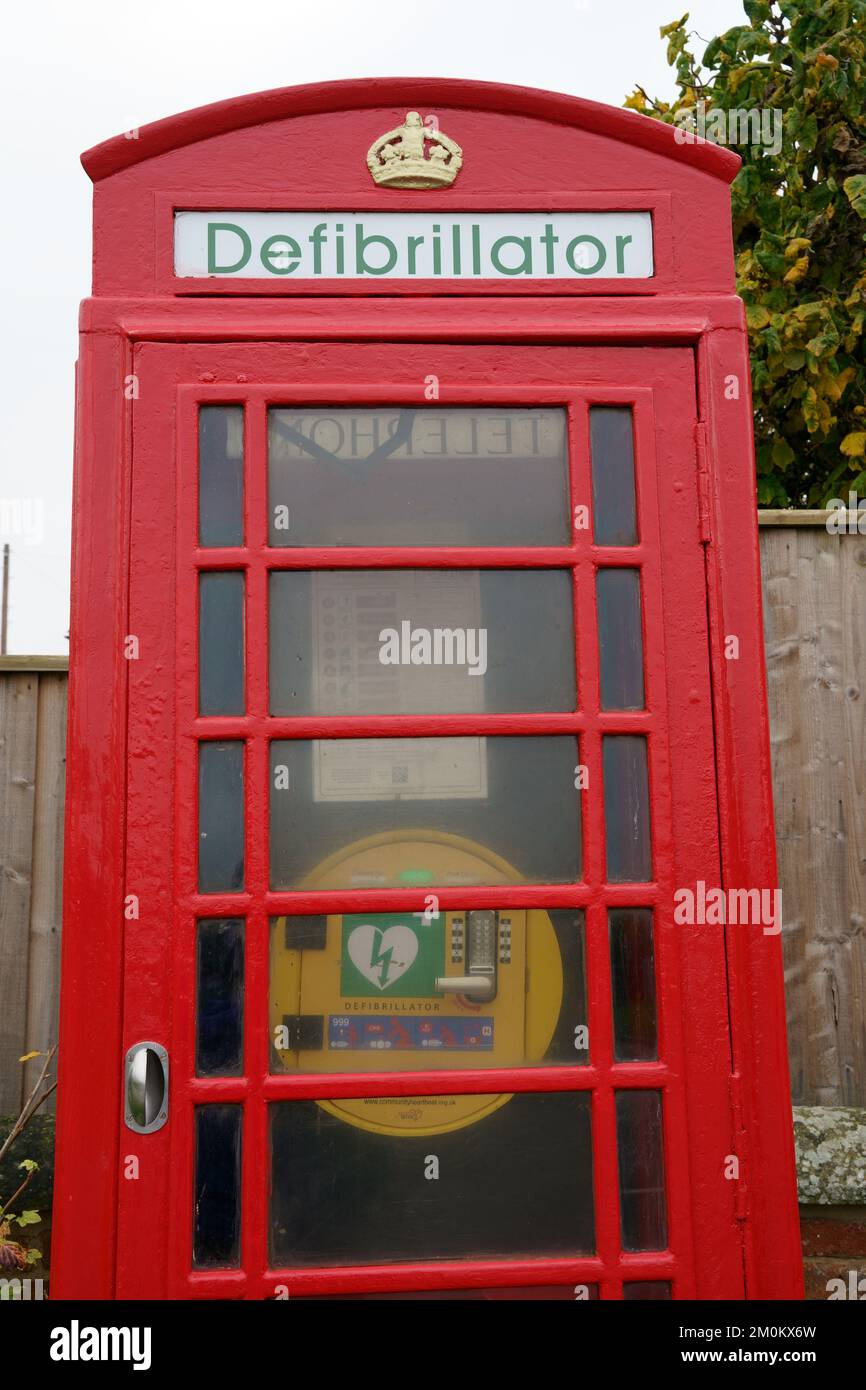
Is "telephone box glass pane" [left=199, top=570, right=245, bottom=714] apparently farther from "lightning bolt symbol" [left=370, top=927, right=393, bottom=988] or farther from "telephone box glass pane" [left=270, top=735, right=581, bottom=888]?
"lightning bolt symbol" [left=370, top=927, right=393, bottom=988]

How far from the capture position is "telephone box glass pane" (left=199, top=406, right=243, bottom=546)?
2.06 meters

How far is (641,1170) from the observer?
198 cm

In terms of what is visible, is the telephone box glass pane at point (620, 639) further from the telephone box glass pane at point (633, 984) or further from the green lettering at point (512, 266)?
the green lettering at point (512, 266)

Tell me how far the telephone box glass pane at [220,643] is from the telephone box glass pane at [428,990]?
437 millimetres

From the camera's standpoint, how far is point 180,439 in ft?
6.73

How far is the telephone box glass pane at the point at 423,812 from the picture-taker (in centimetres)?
203

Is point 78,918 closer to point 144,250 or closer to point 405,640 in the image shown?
point 405,640

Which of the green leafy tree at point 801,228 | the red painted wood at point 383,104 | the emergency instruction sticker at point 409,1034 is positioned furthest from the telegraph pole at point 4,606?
the emergency instruction sticker at point 409,1034

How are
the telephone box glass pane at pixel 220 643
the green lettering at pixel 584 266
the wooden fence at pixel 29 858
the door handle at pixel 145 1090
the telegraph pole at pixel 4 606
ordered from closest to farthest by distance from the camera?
the door handle at pixel 145 1090, the telephone box glass pane at pixel 220 643, the green lettering at pixel 584 266, the wooden fence at pixel 29 858, the telegraph pole at pixel 4 606

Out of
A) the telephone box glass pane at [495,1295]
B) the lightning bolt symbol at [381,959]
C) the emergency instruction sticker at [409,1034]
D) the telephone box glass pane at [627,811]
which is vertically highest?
the telephone box glass pane at [627,811]

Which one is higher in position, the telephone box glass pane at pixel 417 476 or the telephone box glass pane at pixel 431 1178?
the telephone box glass pane at pixel 417 476

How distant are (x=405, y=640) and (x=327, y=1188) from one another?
1053 mm

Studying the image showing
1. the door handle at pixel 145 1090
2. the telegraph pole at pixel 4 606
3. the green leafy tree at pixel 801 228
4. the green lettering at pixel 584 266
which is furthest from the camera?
the telegraph pole at pixel 4 606
